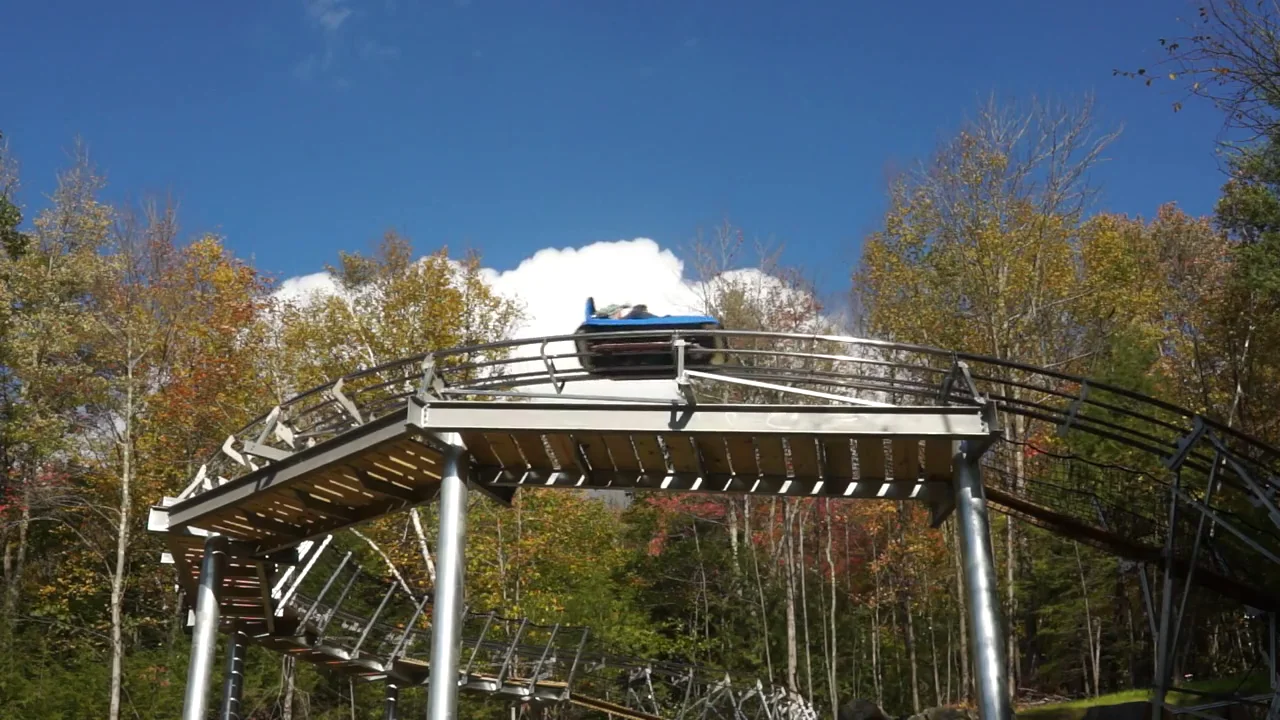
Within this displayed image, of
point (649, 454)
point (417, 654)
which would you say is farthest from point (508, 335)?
point (649, 454)

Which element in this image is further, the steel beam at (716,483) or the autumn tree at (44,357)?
the autumn tree at (44,357)

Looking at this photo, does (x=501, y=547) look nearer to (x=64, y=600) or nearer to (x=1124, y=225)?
(x=64, y=600)

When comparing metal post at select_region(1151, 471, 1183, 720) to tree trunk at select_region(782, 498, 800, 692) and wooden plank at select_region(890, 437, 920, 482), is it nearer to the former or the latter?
wooden plank at select_region(890, 437, 920, 482)

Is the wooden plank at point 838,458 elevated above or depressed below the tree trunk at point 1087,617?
above

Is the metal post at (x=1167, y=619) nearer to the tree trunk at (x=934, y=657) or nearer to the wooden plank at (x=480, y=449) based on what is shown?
the wooden plank at (x=480, y=449)

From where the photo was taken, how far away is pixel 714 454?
31.9ft

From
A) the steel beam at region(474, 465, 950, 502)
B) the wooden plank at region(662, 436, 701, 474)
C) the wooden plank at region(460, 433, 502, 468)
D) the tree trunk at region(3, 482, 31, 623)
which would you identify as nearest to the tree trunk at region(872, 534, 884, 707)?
the steel beam at region(474, 465, 950, 502)

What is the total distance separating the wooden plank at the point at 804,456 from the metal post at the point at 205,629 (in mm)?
6121

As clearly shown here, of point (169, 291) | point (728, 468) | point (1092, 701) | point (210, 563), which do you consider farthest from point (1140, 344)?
point (169, 291)

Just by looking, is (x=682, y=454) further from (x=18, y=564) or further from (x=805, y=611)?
(x=18, y=564)

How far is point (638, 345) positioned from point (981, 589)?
453 centimetres

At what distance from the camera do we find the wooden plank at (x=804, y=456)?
902 cm

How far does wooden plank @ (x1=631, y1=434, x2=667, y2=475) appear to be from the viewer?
939 cm

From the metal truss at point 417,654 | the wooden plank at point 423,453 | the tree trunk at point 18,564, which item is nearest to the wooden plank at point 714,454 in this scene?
the wooden plank at point 423,453
